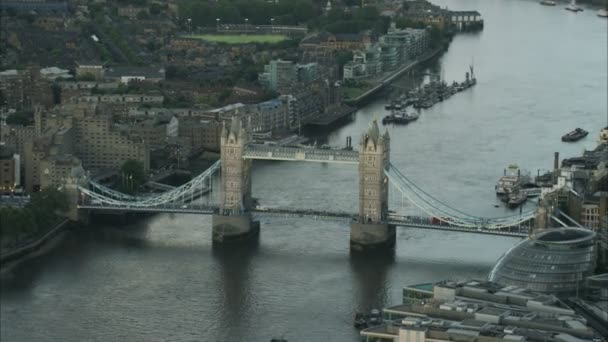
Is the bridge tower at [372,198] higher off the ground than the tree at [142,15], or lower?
lower

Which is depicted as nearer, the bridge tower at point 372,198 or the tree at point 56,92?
the bridge tower at point 372,198

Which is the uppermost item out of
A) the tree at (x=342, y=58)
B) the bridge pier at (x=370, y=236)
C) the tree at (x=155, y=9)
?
the tree at (x=155, y=9)

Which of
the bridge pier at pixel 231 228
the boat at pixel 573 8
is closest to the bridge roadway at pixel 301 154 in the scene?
the bridge pier at pixel 231 228

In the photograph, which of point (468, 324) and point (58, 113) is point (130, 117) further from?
point (468, 324)

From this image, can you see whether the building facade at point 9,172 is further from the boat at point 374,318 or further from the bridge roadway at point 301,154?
the boat at point 374,318

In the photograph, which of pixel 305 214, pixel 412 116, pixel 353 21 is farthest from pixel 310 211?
pixel 353 21

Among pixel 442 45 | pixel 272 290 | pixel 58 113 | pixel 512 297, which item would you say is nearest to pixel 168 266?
pixel 272 290
